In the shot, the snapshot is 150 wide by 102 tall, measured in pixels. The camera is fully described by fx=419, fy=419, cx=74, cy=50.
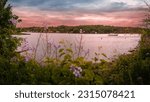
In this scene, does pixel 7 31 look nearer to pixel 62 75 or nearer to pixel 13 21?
pixel 13 21

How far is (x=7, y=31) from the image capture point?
30.5 ft

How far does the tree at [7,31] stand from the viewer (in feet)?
29.7

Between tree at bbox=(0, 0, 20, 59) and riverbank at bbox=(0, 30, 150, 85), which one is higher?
tree at bbox=(0, 0, 20, 59)

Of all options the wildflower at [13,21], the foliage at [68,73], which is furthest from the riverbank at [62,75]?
the wildflower at [13,21]

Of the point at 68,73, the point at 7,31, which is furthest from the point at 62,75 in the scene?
the point at 7,31

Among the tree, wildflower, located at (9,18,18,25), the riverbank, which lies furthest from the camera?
wildflower, located at (9,18,18,25)

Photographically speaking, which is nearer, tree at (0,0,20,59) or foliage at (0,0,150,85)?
foliage at (0,0,150,85)

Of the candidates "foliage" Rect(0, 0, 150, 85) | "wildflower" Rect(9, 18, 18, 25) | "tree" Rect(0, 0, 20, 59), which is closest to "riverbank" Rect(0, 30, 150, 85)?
"foliage" Rect(0, 0, 150, 85)

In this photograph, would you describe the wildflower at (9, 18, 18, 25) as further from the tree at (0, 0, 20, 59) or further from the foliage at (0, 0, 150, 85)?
the foliage at (0, 0, 150, 85)

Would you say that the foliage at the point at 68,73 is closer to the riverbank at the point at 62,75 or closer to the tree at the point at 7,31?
the riverbank at the point at 62,75

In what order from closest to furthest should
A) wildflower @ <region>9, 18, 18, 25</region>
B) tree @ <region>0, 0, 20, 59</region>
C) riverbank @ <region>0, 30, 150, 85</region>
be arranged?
riverbank @ <region>0, 30, 150, 85</region>
tree @ <region>0, 0, 20, 59</region>
wildflower @ <region>9, 18, 18, 25</region>

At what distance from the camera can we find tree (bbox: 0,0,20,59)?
9064 millimetres

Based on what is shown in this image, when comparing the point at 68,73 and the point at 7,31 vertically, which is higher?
the point at 7,31

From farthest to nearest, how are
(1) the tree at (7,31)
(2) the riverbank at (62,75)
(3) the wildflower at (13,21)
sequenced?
1. (3) the wildflower at (13,21)
2. (1) the tree at (7,31)
3. (2) the riverbank at (62,75)
